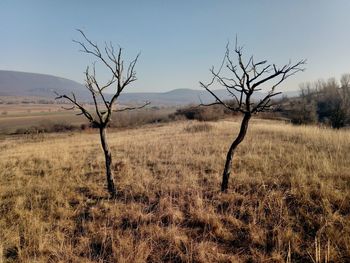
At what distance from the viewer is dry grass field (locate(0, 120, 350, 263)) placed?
3.87 m

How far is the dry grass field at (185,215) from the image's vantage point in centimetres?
387

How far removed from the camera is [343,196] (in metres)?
4.91

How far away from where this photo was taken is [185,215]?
4918 millimetres

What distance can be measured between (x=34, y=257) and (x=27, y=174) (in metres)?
5.52

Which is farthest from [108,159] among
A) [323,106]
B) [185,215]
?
[323,106]

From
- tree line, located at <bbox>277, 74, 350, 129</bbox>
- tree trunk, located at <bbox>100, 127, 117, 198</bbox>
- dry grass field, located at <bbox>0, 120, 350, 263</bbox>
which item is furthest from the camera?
tree line, located at <bbox>277, 74, 350, 129</bbox>

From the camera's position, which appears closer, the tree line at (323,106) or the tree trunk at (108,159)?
the tree trunk at (108,159)

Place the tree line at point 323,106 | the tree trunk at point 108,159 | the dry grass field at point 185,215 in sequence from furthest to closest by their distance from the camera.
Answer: the tree line at point 323,106
the tree trunk at point 108,159
the dry grass field at point 185,215

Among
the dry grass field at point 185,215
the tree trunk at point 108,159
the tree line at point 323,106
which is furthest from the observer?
the tree line at point 323,106

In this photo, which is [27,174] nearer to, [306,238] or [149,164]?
[149,164]

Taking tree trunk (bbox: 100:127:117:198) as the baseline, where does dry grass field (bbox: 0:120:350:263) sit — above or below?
below

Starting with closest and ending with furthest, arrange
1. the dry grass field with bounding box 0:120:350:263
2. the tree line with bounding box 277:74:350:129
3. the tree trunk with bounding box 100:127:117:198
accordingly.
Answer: the dry grass field with bounding box 0:120:350:263, the tree trunk with bounding box 100:127:117:198, the tree line with bounding box 277:74:350:129

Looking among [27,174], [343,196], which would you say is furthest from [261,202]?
[27,174]

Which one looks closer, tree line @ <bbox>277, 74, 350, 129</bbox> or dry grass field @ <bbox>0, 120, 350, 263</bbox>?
dry grass field @ <bbox>0, 120, 350, 263</bbox>
